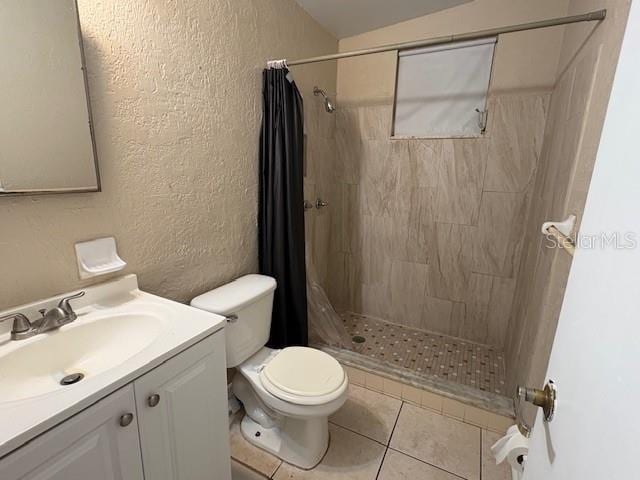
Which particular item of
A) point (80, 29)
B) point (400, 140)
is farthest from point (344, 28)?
point (80, 29)

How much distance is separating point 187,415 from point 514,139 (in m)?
2.27

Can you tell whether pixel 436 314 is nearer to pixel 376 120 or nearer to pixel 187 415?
pixel 376 120

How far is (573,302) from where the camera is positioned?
0.54m

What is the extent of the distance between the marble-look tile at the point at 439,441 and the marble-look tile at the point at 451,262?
93cm

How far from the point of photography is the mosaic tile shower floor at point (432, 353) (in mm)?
1976

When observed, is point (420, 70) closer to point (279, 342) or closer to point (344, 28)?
point (344, 28)

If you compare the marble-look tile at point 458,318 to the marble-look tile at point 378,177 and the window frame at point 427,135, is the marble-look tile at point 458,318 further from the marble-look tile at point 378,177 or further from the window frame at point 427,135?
the window frame at point 427,135

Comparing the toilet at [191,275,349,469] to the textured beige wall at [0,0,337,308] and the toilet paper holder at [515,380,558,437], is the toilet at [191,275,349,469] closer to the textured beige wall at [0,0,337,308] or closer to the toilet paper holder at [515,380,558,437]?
the textured beige wall at [0,0,337,308]

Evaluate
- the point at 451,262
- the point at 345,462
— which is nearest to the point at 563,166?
the point at 451,262

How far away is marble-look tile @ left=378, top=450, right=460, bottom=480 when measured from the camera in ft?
4.51

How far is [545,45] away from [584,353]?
212 cm

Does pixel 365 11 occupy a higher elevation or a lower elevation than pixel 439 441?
higher

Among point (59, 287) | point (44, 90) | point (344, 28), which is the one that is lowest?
point (59, 287)

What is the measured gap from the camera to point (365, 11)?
6.47ft
